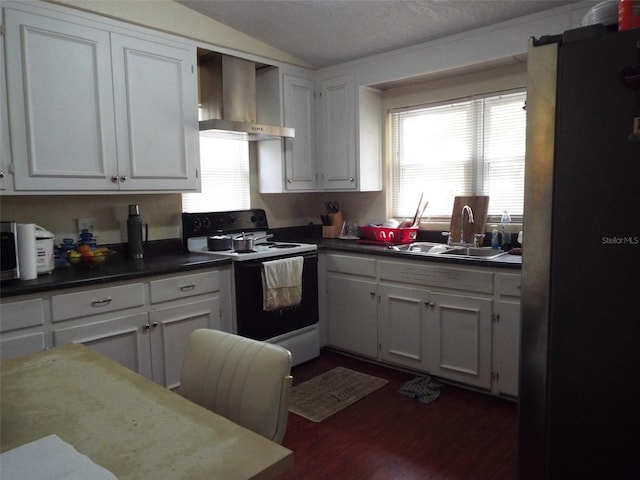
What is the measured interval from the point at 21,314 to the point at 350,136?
253 centimetres

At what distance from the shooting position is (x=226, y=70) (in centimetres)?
Answer: 326

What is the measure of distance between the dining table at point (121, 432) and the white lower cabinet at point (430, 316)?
2.06 meters

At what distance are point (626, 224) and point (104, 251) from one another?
2.49m

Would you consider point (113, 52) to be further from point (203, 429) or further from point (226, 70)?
point (203, 429)

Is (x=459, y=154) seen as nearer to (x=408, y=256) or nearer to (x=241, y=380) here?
(x=408, y=256)

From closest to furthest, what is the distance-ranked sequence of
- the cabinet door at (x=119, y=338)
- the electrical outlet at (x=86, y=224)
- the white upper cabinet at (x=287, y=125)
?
1. the cabinet door at (x=119, y=338)
2. the electrical outlet at (x=86, y=224)
3. the white upper cabinet at (x=287, y=125)

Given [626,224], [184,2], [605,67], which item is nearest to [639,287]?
[626,224]

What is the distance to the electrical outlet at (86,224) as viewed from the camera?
2.83m

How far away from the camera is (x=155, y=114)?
2.84 meters

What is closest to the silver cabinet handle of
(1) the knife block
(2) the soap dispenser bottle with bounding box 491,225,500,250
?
(1) the knife block

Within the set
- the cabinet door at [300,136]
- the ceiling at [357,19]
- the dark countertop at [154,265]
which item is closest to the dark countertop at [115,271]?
the dark countertop at [154,265]

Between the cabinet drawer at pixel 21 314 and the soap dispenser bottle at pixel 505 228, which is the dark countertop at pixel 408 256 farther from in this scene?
the cabinet drawer at pixel 21 314

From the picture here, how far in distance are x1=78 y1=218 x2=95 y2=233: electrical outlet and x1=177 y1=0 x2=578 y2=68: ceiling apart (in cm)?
148

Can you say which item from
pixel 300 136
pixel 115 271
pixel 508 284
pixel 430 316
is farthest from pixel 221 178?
pixel 508 284
